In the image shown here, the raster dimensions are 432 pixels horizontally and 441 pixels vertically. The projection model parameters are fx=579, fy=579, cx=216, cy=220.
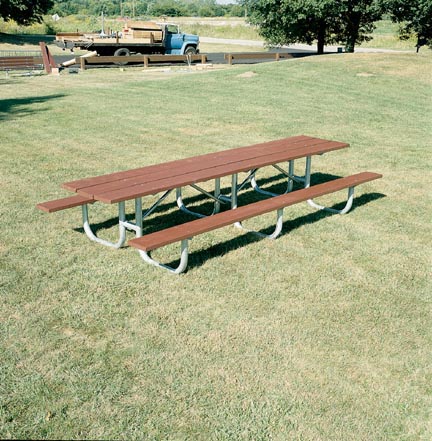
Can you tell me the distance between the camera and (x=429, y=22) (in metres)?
30.2

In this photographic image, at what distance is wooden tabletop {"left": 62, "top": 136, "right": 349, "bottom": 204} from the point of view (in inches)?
196

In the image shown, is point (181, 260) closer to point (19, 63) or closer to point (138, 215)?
point (138, 215)

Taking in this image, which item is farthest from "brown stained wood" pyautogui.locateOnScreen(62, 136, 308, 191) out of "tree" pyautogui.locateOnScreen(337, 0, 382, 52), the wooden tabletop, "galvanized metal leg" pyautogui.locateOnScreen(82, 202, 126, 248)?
"tree" pyautogui.locateOnScreen(337, 0, 382, 52)

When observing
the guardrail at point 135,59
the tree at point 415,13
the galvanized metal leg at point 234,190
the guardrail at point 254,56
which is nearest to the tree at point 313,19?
the tree at point 415,13

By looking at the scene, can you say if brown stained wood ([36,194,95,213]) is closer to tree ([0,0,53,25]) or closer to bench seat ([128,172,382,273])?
bench seat ([128,172,382,273])

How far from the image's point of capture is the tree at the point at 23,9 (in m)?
40.2

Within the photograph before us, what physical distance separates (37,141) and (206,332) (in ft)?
22.8

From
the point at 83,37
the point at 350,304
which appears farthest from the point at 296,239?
the point at 83,37

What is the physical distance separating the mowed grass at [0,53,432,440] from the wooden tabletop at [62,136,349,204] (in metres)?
0.63

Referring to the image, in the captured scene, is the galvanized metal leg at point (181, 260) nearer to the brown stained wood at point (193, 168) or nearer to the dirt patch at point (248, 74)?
the brown stained wood at point (193, 168)

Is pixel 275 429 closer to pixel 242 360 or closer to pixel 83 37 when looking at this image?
pixel 242 360

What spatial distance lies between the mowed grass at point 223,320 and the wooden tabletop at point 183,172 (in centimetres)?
63

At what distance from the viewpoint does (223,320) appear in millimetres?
4199

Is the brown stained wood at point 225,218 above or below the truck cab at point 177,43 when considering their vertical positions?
above
